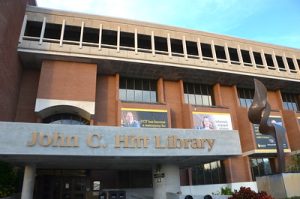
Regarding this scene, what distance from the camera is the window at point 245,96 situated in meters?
34.5

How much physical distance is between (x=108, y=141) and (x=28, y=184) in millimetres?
5724

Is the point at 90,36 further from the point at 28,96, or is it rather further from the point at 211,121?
the point at 211,121

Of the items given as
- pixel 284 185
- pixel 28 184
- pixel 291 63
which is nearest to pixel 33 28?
pixel 28 184

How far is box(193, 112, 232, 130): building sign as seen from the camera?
29.3 m

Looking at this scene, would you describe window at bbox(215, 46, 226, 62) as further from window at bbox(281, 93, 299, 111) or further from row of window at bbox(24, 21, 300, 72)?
window at bbox(281, 93, 299, 111)

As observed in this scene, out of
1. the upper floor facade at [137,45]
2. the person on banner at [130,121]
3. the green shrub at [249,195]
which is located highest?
the upper floor facade at [137,45]

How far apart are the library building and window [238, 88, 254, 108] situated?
143mm

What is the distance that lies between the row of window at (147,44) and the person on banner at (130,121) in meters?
6.87

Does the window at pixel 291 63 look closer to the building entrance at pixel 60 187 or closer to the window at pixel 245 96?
the window at pixel 245 96

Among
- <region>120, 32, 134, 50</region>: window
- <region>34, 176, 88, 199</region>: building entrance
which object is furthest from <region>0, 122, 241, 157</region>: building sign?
<region>120, 32, 134, 50</region>: window

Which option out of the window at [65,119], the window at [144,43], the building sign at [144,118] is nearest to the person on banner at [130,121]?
the building sign at [144,118]

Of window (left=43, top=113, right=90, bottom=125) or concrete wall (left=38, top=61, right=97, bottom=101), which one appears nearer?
concrete wall (left=38, top=61, right=97, bottom=101)

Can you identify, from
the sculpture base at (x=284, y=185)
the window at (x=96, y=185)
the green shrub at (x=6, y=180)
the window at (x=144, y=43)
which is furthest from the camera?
the window at (x=144, y=43)

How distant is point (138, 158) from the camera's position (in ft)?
53.1
